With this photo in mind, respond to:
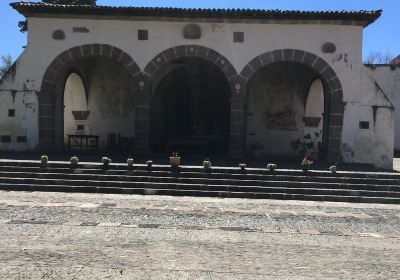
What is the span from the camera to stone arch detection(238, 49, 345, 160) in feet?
48.3

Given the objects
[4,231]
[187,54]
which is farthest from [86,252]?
[187,54]

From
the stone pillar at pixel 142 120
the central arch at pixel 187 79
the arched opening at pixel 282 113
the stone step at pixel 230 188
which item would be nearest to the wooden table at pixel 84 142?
the central arch at pixel 187 79

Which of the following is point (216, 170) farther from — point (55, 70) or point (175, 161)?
point (55, 70)

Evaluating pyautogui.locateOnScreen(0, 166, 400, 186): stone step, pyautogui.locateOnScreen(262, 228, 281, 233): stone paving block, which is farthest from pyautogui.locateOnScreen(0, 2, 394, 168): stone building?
pyautogui.locateOnScreen(262, 228, 281, 233): stone paving block

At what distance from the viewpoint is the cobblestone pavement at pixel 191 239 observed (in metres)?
5.33

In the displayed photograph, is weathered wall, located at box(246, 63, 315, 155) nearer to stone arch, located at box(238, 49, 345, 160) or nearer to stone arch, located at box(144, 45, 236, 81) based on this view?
stone arch, located at box(238, 49, 345, 160)

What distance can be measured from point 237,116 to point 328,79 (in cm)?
330

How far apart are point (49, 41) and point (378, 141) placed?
11.7m

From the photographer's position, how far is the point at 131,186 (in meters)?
11.4

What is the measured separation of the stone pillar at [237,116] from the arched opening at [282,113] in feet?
9.65

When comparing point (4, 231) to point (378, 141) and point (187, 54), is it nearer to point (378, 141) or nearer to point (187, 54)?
point (187, 54)

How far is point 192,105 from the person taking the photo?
18438 millimetres

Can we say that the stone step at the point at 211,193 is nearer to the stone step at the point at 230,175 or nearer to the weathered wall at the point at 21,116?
the stone step at the point at 230,175

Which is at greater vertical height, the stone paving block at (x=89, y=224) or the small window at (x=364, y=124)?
the small window at (x=364, y=124)
